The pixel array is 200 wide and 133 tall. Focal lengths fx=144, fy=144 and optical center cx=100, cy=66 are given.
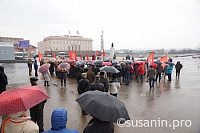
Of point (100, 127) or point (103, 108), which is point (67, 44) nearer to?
point (103, 108)

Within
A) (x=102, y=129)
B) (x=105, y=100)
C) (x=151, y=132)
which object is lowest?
(x=151, y=132)

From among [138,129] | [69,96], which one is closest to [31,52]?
[69,96]

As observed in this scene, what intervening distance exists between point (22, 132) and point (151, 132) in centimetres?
354

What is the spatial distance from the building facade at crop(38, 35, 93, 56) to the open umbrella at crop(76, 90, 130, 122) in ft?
250

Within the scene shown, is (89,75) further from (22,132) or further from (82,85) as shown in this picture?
(22,132)

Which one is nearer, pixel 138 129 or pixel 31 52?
pixel 138 129

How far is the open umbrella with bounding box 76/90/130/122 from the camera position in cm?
229

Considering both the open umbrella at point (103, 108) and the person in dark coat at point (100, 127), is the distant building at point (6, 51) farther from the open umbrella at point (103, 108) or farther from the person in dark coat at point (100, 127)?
the person in dark coat at point (100, 127)

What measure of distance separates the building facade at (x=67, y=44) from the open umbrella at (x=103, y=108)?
3001 inches

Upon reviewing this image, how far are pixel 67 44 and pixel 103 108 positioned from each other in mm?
86635

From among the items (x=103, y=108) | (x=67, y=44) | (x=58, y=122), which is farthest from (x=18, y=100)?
(x=67, y=44)

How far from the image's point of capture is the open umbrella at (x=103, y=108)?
229 centimetres

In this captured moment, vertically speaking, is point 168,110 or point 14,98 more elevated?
point 14,98

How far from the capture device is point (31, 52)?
219 feet
